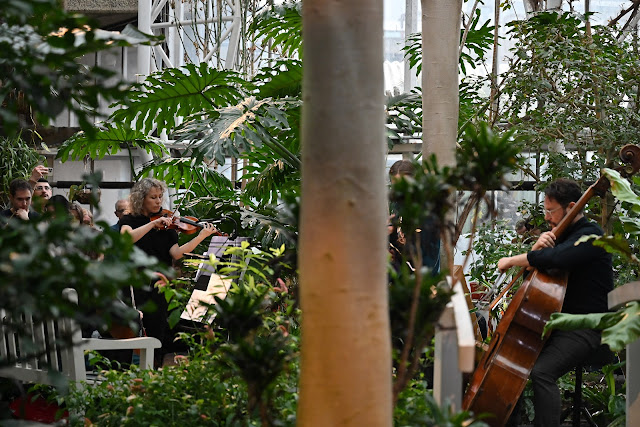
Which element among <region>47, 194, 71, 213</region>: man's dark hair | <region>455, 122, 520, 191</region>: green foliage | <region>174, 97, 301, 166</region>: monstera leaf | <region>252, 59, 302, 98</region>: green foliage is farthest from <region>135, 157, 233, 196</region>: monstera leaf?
<region>455, 122, 520, 191</region>: green foliage

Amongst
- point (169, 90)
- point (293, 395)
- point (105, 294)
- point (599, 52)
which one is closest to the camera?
point (105, 294)

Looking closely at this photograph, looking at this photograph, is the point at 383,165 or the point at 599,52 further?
the point at 599,52

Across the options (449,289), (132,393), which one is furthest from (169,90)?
(449,289)

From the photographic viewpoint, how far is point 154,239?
5.03m

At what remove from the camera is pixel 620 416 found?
4027 mm

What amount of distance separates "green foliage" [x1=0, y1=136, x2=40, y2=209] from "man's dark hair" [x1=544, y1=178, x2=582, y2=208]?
457cm

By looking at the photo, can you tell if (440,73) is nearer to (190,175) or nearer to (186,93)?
(186,93)

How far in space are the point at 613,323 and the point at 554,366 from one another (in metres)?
0.57

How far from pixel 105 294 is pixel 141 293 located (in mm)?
3698

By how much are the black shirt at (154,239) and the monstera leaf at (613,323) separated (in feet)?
7.92

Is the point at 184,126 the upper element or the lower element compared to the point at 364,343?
upper

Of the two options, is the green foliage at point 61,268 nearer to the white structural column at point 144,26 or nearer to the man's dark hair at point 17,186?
the man's dark hair at point 17,186

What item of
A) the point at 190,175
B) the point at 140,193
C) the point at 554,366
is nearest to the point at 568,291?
the point at 554,366

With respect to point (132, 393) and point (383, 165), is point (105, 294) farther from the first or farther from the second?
point (132, 393)
